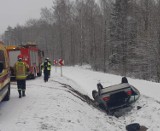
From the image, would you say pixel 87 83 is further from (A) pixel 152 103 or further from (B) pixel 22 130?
(B) pixel 22 130

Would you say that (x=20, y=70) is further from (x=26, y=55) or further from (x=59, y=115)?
(x=26, y=55)

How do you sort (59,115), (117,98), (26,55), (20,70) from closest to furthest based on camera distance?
(59,115), (20,70), (117,98), (26,55)

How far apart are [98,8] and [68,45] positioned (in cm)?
1364

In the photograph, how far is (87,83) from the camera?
2844cm

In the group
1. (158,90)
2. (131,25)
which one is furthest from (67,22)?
(158,90)

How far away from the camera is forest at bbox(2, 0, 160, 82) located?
44.2 meters

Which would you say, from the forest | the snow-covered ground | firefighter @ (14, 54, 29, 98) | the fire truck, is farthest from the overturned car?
the forest

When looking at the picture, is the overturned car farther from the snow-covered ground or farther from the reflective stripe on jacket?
the reflective stripe on jacket

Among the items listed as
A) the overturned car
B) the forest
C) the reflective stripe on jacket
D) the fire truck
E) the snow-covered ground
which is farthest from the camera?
the forest

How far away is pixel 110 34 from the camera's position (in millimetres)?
58406

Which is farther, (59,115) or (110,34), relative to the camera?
(110,34)

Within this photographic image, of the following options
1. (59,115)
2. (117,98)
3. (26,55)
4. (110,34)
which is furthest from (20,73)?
(110,34)

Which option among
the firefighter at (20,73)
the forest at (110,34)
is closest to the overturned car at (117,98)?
the firefighter at (20,73)

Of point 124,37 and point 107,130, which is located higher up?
point 124,37
